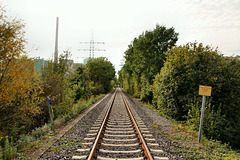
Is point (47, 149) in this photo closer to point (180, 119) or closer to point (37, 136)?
point (37, 136)

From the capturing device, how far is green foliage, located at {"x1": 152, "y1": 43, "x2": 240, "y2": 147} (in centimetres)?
770

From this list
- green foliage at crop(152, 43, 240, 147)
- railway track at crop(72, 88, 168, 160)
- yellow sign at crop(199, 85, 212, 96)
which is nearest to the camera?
railway track at crop(72, 88, 168, 160)

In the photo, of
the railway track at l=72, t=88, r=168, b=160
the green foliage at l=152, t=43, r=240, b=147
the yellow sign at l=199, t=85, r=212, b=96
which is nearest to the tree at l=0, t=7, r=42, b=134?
the railway track at l=72, t=88, r=168, b=160

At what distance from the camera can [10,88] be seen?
4.34m

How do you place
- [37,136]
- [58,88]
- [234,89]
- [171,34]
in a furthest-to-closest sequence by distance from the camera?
1. [171,34]
2. [58,88]
3. [234,89]
4. [37,136]

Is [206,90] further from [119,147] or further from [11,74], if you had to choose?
[11,74]

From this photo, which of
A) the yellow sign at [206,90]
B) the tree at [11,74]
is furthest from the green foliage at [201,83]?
the tree at [11,74]

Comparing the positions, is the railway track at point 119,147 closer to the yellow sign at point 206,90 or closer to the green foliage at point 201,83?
the yellow sign at point 206,90

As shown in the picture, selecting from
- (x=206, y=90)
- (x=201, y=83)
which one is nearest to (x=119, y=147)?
(x=206, y=90)

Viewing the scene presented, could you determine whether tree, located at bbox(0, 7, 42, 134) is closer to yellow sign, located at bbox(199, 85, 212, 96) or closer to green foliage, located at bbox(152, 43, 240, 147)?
yellow sign, located at bbox(199, 85, 212, 96)

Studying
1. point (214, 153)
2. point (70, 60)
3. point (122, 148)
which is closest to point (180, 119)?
point (214, 153)

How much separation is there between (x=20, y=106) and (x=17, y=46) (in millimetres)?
2120

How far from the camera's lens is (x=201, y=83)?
26.6 ft

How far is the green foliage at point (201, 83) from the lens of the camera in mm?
7703
